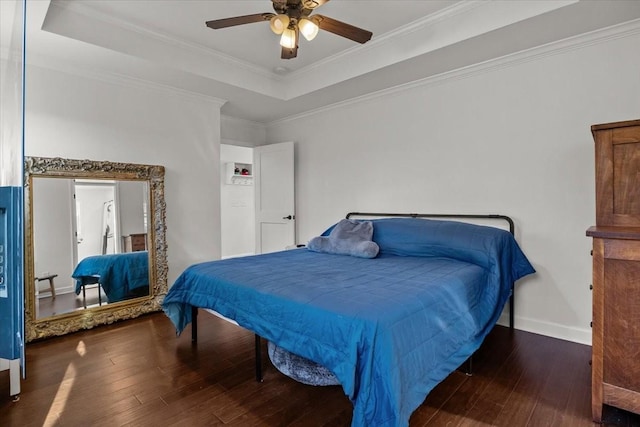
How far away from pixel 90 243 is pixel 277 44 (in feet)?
8.51

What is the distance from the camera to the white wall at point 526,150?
8.61 ft

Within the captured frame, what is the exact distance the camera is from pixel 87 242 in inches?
125

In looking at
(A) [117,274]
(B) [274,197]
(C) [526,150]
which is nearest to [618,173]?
(C) [526,150]

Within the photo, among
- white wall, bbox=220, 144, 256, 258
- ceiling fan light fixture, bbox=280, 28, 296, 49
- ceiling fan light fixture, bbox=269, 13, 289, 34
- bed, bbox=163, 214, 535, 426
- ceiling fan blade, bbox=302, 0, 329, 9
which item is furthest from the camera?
white wall, bbox=220, 144, 256, 258

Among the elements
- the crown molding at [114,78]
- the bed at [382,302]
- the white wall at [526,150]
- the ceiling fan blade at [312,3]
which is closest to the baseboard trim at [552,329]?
the white wall at [526,150]

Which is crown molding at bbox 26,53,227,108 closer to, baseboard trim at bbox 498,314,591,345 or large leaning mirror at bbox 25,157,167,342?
large leaning mirror at bbox 25,157,167,342

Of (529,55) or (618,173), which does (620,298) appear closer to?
(618,173)

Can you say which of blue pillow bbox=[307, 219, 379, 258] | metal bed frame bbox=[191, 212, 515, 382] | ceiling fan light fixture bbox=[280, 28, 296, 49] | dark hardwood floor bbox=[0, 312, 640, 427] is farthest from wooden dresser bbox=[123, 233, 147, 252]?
ceiling fan light fixture bbox=[280, 28, 296, 49]

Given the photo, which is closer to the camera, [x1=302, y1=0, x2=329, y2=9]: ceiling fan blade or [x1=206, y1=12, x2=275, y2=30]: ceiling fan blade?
[x1=302, y1=0, x2=329, y2=9]: ceiling fan blade

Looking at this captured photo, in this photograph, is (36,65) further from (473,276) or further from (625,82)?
(625,82)

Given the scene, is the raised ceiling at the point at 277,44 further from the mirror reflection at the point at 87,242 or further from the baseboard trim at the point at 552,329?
the baseboard trim at the point at 552,329

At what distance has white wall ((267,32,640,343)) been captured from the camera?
2623 mm

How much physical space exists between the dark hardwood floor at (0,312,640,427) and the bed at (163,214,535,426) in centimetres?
27

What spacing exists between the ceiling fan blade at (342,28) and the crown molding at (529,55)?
4.82 ft
